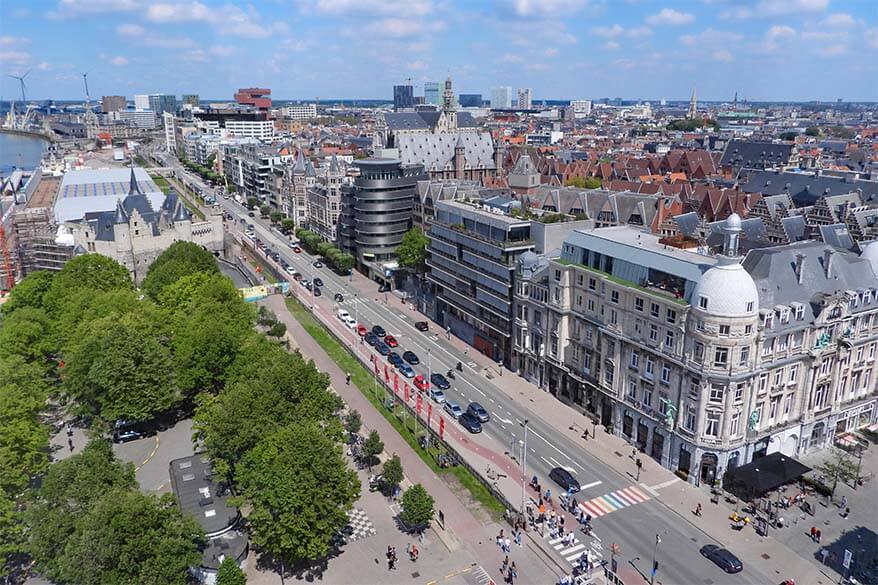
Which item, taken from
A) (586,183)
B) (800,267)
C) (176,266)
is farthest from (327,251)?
(800,267)

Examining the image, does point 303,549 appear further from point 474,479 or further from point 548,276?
point 548,276

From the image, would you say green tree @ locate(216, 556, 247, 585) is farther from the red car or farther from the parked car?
the red car

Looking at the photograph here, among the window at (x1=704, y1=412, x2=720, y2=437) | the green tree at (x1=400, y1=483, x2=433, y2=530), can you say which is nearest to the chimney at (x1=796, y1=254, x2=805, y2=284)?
the window at (x1=704, y1=412, x2=720, y2=437)

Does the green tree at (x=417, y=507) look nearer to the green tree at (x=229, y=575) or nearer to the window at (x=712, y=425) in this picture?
the green tree at (x=229, y=575)

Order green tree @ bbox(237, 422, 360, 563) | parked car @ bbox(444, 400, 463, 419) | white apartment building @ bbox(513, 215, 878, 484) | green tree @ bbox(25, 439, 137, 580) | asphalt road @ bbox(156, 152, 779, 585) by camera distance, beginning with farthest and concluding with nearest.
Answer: parked car @ bbox(444, 400, 463, 419), white apartment building @ bbox(513, 215, 878, 484), asphalt road @ bbox(156, 152, 779, 585), green tree @ bbox(237, 422, 360, 563), green tree @ bbox(25, 439, 137, 580)

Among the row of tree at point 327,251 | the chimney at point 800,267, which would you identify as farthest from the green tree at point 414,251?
the chimney at point 800,267

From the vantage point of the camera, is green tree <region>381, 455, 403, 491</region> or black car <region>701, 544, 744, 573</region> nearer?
black car <region>701, 544, 744, 573</region>
